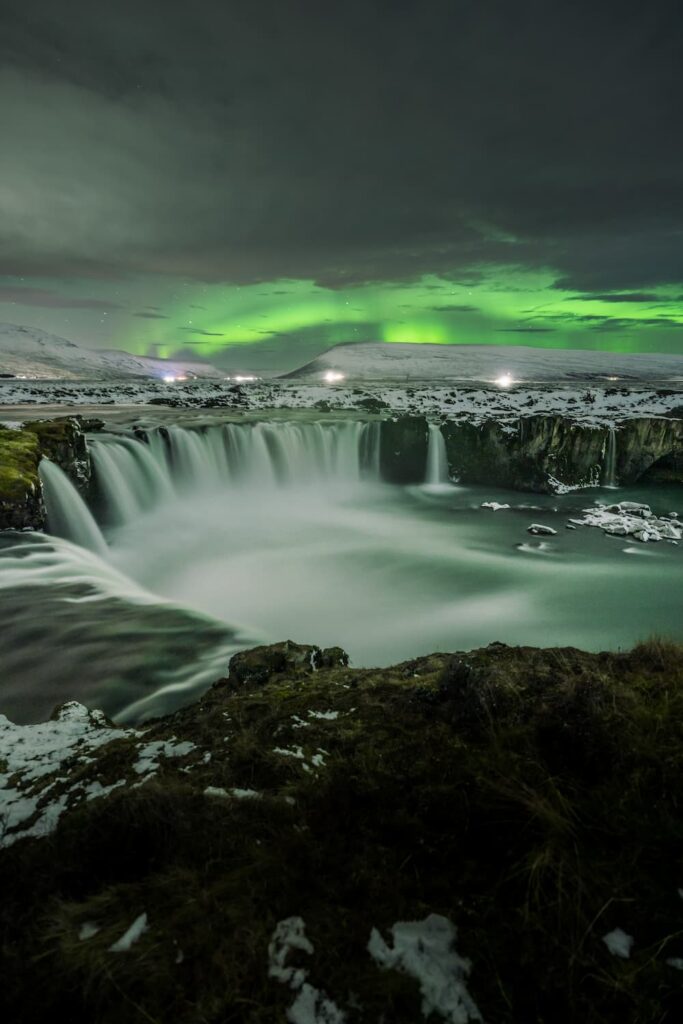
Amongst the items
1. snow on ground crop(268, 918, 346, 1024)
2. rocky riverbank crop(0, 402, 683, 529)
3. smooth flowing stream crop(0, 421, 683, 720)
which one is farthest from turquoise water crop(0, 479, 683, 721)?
snow on ground crop(268, 918, 346, 1024)

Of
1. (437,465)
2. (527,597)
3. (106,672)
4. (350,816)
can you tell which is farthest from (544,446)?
(350,816)

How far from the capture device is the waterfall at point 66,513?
624 inches

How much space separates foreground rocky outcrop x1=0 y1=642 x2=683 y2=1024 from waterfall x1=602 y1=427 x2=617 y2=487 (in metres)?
28.8

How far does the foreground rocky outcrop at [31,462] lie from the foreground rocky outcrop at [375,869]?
11745mm

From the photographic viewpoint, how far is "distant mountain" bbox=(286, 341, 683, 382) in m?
143

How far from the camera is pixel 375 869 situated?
221 centimetres

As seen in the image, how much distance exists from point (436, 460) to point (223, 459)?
563 inches

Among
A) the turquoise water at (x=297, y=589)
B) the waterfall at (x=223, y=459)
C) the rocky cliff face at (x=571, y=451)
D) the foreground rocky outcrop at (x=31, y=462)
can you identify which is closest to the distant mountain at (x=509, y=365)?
the waterfall at (x=223, y=459)

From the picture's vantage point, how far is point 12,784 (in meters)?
3.46

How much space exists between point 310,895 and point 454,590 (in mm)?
13633

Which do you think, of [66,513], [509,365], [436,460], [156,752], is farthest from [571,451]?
[509,365]

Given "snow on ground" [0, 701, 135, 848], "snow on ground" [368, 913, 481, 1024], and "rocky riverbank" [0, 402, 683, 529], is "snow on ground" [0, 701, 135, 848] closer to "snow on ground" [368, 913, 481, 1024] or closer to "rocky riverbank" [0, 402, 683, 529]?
"snow on ground" [368, 913, 481, 1024]

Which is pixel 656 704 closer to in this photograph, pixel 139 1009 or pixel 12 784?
pixel 139 1009

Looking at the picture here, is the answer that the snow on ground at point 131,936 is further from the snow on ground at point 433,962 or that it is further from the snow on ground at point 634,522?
the snow on ground at point 634,522
